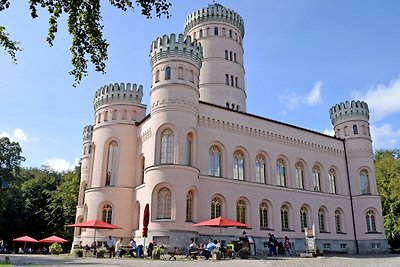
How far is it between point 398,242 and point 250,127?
924 inches

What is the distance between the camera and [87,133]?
38562 mm

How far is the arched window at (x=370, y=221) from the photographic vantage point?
3462 centimetres

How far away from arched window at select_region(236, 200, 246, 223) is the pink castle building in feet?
0.25

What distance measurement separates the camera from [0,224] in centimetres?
4425

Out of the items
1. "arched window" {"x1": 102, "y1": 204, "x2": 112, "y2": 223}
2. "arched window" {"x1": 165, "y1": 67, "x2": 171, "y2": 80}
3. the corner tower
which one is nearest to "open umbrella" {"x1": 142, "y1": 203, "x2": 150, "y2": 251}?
"arched window" {"x1": 102, "y1": 204, "x2": 112, "y2": 223}

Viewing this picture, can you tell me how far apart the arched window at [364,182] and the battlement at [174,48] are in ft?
67.0

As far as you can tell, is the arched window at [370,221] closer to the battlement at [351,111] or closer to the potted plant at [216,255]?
the battlement at [351,111]

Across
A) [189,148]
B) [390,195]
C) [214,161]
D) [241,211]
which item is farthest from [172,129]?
[390,195]

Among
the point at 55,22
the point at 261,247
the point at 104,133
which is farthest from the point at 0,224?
the point at 55,22

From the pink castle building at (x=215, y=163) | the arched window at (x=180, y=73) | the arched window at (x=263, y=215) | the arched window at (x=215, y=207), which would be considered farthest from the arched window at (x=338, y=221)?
the arched window at (x=180, y=73)

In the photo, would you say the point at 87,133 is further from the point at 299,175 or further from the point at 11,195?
the point at 299,175

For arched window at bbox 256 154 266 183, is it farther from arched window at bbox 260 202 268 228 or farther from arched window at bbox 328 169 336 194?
arched window at bbox 328 169 336 194

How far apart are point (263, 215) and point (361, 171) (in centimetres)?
1303

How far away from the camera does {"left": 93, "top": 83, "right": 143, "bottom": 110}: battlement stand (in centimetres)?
3180
